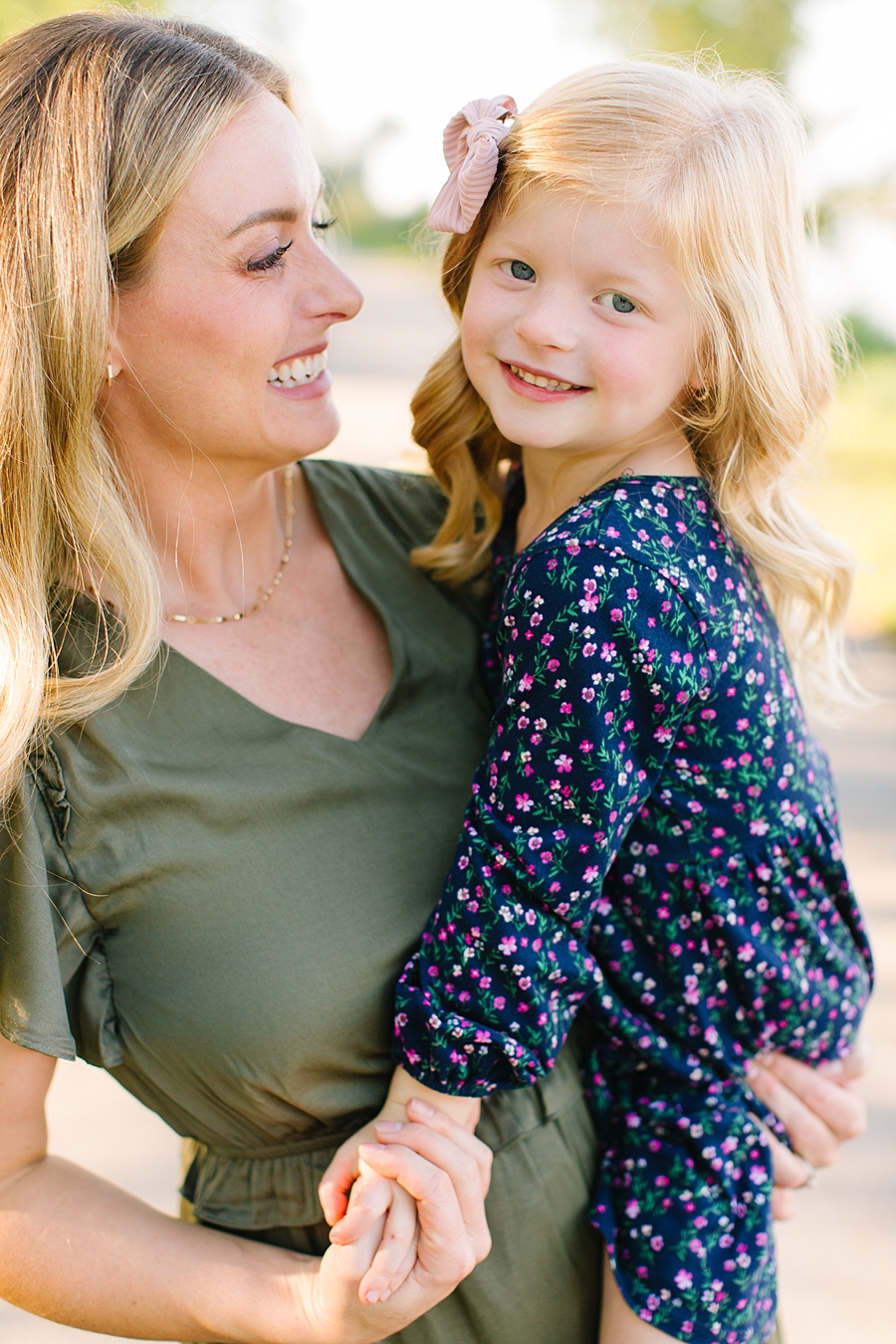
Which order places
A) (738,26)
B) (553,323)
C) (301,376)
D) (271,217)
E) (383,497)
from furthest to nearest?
(738,26), (383,497), (301,376), (271,217), (553,323)

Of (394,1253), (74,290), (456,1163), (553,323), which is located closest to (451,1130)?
(456,1163)

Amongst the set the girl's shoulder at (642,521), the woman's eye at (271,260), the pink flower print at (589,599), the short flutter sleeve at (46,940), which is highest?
the woman's eye at (271,260)

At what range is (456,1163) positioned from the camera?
50.1 inches

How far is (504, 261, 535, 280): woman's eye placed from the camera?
140 centimetres

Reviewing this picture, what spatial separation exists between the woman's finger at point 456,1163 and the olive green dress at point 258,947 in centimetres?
10

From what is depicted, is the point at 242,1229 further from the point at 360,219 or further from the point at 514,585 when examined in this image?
the point at 360,219

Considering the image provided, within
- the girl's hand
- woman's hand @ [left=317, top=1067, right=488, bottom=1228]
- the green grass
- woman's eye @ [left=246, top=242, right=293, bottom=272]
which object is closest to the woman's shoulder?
woman's eye @ [left=246, top=242, right=293, bottom=272]

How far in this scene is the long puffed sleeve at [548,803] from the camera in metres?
1.23

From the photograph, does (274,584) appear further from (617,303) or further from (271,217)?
(617,303)

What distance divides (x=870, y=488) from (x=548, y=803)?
644cm

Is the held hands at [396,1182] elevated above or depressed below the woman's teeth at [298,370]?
below

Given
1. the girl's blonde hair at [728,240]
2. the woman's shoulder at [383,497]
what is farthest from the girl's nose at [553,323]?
the woman's shoulder at [383,497]

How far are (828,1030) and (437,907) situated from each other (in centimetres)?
64

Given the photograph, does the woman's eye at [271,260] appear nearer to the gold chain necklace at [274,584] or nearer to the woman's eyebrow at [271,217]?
the woman's eyebrow at [271,217]
